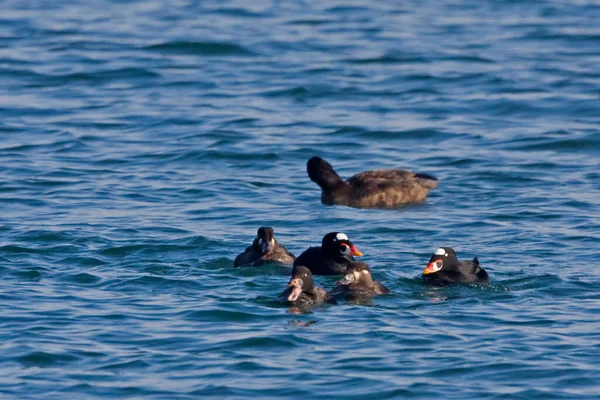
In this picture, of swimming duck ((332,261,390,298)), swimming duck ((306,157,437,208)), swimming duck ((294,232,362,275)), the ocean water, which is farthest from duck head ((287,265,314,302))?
swimming duck ((306,157,437,208))

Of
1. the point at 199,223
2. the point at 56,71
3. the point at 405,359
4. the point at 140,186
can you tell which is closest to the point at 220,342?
the point at 405,359

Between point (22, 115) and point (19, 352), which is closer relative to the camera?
point (19, 352)

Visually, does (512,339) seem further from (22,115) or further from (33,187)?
(22,115)

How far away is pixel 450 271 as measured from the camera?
1578 centimetres

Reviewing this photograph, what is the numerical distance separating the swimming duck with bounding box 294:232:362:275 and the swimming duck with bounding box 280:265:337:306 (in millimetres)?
1760

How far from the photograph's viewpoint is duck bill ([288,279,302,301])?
14.6m

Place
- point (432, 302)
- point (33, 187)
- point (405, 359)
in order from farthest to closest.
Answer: point (33, 187) → point (432, 302) → point (405, 359)

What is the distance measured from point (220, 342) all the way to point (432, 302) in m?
2.88

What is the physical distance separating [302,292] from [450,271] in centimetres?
212

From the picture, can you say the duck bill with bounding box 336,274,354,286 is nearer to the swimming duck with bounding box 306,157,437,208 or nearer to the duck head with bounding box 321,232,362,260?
the duck head with bounding box 321,232,362,260

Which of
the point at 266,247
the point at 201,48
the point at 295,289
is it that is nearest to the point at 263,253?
the point at 266,247

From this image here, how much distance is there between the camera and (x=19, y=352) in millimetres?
13148

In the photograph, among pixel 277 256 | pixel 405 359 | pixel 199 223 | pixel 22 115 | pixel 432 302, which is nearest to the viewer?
pixel 405 359

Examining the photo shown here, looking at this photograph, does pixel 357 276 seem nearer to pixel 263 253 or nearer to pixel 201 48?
pixel 263 253
